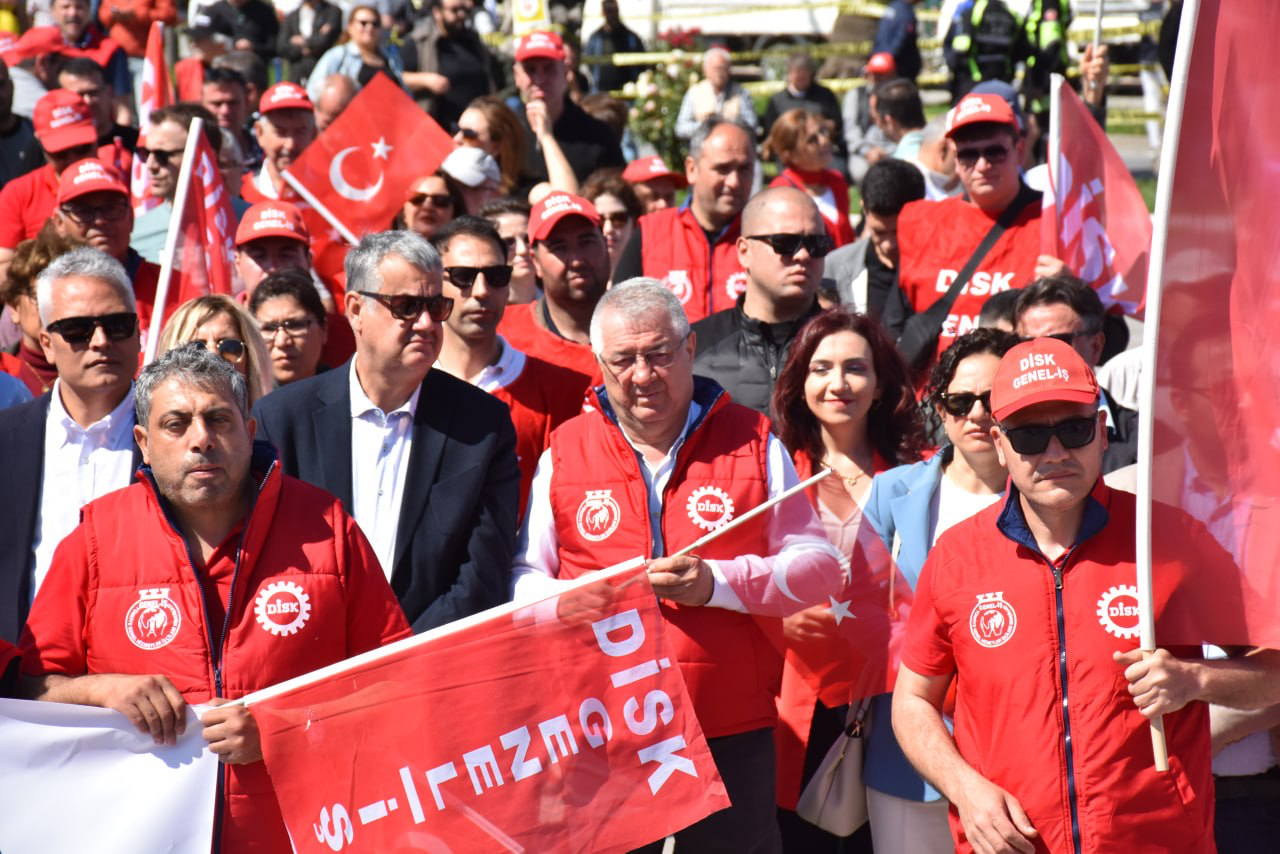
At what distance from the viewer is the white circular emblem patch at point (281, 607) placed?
169 inches

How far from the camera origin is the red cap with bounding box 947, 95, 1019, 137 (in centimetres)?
730

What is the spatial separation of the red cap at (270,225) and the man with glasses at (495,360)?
1.33 m

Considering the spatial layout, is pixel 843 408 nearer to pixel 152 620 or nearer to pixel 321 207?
pixel 152 620

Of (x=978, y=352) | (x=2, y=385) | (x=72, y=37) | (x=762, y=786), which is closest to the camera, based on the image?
(x=762, y=786)

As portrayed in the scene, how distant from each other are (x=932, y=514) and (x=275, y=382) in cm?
260

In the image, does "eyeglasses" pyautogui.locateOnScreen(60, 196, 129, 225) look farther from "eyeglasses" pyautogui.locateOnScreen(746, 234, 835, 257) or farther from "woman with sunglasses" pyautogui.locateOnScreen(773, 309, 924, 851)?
"woman with sunglasses" pyautogui.locateOnScreen(773, 309, 924, 851)

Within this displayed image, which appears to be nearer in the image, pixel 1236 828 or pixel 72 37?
pixel 1236 828

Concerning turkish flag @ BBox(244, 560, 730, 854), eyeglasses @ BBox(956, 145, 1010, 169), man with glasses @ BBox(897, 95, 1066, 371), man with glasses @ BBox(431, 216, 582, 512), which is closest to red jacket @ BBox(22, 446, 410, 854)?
turkish flag @ BBox(244, 560, 730, 854)

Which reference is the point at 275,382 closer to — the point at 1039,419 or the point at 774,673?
the point at 774,673

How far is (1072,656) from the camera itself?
163 inches

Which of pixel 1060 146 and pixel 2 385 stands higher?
pixel 1060 146

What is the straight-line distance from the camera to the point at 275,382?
6426 millimetres

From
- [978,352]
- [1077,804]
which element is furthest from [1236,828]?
[978,352]

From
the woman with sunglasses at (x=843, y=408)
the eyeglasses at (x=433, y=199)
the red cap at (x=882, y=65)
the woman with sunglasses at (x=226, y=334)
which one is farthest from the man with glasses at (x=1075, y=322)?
the red cap at (x=882, y=65)
